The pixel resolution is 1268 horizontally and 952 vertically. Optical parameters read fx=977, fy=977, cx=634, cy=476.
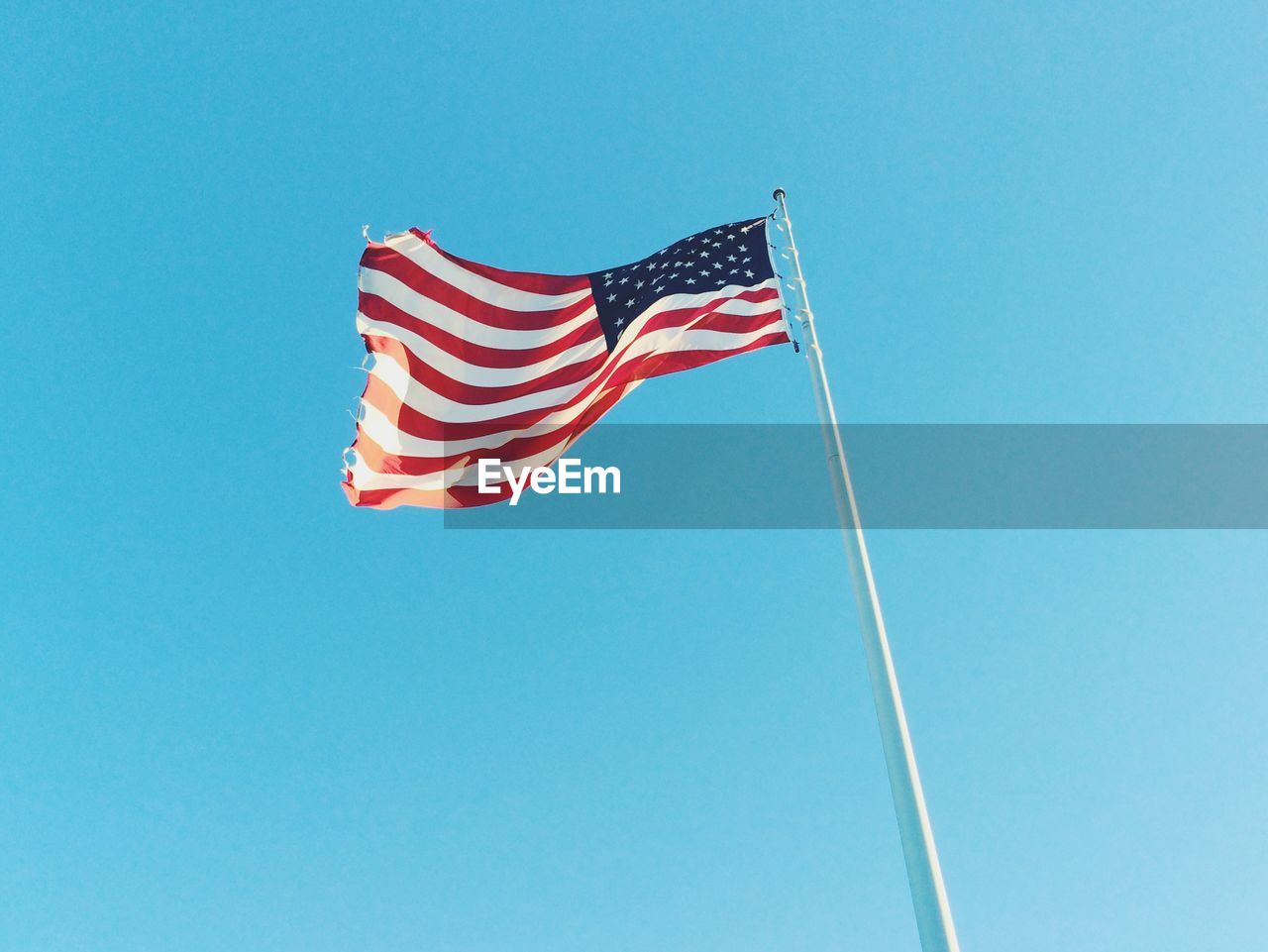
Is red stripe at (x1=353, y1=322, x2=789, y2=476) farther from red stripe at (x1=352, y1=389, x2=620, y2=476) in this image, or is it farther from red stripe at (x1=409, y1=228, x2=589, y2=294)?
red stripe at (x1=409, y1=228, x2=589, y2=294)

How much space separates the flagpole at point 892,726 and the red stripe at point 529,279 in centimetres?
438

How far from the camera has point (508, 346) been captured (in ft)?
45.1

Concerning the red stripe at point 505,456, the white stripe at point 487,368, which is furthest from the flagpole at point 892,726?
the white stripe at point 487,368

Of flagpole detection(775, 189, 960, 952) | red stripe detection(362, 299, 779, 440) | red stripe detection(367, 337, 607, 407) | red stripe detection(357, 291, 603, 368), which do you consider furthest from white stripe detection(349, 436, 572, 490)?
flagpole detection(775, 189, 960, 952)

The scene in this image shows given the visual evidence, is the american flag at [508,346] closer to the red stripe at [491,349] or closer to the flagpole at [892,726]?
the red stripe at [491,349]

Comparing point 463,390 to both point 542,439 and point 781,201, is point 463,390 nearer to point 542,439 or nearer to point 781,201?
point 542,439

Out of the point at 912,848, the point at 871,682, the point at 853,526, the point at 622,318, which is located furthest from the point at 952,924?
the point at 622,318

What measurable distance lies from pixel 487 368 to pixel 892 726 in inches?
306

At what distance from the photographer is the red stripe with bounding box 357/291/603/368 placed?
1343cm

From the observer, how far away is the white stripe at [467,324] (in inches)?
527

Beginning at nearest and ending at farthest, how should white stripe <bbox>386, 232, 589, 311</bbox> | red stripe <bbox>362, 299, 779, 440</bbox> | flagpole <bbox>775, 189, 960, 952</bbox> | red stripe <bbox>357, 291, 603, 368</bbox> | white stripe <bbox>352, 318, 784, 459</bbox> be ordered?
flagpole <bbox>775, 189, 960, 952</bbox>, white stripe <bbox>352, 318, 784, 459</bbox>, red stripe <bbox>362, 299, 779, 440</bbox>, red stripe <bbox>357, 291, 603, 368</bbox>, white stripe <bbox>386, 232, 589, 311</bbox>

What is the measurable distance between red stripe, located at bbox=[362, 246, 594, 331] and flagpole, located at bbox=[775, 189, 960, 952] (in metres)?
4.18

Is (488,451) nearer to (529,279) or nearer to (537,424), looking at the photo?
(537,424)

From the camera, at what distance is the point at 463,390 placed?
13.4 metres
